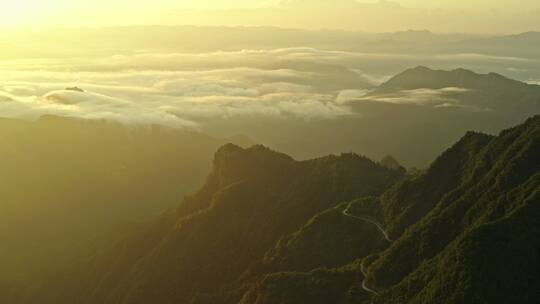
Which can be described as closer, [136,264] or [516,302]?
[516,302]

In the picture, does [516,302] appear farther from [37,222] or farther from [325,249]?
[37,222]

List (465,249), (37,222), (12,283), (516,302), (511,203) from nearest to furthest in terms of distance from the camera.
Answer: (516,302), (465,249), (511,203), (12,283), (37,222)

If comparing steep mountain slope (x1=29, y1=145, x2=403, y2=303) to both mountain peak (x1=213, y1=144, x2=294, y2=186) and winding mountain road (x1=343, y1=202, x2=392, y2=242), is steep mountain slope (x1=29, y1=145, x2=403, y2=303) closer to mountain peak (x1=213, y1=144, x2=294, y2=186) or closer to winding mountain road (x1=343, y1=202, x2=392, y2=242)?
mountain peak (x1=213, y1=144, x2=294, y2=186)

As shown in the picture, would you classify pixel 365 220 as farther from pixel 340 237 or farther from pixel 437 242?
pixel 437 242

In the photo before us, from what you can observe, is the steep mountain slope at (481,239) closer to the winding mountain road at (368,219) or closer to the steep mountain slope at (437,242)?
the steep mountain slope at (437,242)

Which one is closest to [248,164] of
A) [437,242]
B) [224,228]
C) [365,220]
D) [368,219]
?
[224,228]

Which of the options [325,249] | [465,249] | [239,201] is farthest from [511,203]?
[239,201]
